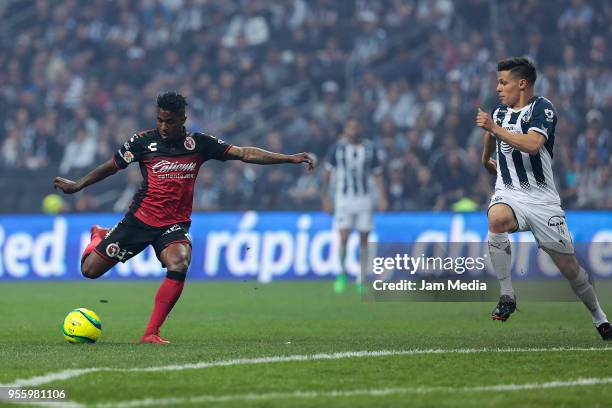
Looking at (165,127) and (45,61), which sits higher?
(45,61)

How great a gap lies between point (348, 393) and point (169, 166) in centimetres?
396

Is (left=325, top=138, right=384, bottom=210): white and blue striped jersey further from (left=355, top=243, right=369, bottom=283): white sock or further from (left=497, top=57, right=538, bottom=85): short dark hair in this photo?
(left=497, top=57, right=538, bottom=85): short dark hair

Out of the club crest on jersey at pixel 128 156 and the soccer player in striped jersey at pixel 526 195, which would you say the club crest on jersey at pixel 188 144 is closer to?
the club crest on jersey at pixel 128 156

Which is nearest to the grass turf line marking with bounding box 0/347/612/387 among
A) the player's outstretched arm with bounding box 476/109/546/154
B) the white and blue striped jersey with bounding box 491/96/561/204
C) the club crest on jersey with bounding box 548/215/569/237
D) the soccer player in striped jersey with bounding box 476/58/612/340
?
the soccer player in striped jersey with bounding box 476/58/612/340

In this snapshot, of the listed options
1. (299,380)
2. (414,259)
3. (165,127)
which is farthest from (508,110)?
(414,259)

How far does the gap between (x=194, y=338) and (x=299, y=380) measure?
10.2ft

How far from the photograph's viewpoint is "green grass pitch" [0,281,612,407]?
635 centimetres

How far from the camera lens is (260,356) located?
8.23 m

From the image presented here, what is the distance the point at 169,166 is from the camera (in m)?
9.87

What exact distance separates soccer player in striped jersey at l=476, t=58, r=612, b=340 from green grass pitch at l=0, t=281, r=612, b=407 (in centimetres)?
46

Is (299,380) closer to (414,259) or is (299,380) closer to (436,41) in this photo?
(414,259)

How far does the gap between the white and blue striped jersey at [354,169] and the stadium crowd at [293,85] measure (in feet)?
8.79

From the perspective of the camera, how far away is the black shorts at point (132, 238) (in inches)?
390

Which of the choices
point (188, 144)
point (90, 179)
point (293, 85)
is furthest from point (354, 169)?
point (90, 179)
